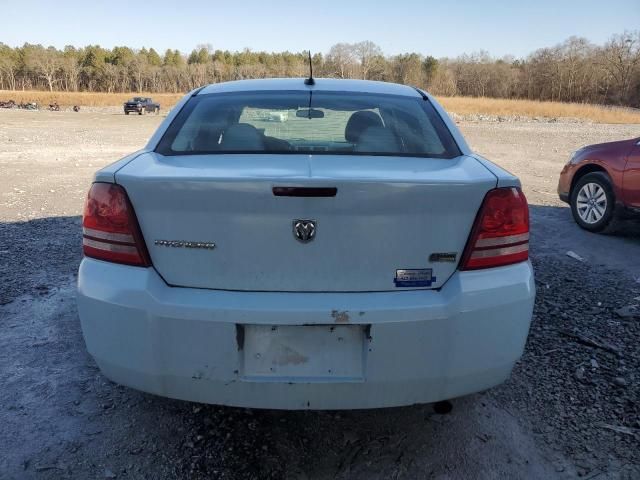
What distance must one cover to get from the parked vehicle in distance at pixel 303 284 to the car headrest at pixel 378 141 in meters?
0.52

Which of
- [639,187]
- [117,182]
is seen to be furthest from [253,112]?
[639,187]

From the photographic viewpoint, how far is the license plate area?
6.24 feet

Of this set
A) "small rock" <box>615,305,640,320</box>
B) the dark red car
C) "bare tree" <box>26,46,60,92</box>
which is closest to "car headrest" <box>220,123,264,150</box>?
"small rock" <box>615,305,640,320</box>

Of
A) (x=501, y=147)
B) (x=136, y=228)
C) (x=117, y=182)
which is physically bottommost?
(x=501, y=147)

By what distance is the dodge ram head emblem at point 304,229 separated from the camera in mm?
1882

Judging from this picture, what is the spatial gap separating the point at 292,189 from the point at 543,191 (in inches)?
335

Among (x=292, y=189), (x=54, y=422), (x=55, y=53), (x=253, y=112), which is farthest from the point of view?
(x=55, y=53)

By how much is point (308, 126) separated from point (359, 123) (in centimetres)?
36

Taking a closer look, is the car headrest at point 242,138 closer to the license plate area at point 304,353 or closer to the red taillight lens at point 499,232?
the license plate area at point 304,353

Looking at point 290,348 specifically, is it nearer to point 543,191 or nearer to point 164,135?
point 164,135

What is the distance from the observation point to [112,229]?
2037 mm

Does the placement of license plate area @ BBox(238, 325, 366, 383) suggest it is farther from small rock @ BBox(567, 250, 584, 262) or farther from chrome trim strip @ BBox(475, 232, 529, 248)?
small rock @ BBox(567, 250, 584, 262)

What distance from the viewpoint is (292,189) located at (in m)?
1.86

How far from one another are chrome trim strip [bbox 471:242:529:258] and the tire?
4850mm
